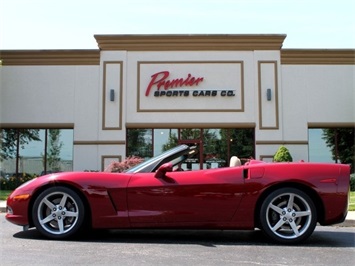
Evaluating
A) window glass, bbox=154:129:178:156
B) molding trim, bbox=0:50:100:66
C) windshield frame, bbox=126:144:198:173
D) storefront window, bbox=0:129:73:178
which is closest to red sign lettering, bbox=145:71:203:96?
window glass, bbox=154:129:178:156

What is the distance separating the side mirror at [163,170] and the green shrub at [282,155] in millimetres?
11932

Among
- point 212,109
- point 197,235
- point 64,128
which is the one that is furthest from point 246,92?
point 197,235

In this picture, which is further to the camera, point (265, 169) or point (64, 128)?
point (64, 128)

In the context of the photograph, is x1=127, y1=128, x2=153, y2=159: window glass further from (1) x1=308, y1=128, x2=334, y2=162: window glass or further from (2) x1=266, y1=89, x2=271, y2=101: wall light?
(1) x1=308, y1=128, x2=334, y2=162: window glass

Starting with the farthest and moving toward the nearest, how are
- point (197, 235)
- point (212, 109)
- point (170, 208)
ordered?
1. point (212, 109)
2. point (197, 235)
3. point (170, 208)

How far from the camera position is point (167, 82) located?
18016 millimetres

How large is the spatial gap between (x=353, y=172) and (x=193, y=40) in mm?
8882

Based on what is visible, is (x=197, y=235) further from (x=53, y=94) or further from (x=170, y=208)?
(x=53, y=94)

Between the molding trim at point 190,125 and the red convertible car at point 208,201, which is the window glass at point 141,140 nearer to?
the molding trim at point 190,125

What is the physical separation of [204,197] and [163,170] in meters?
0.59

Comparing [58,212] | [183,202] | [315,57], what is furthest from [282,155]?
[58,212]

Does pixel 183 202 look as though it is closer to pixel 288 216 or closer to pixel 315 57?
pixel 288 216

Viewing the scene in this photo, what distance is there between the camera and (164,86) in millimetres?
18031

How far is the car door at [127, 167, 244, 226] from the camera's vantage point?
16.8 ft
